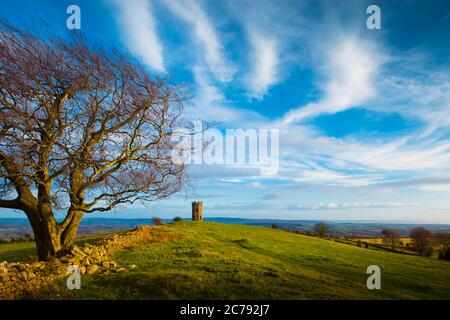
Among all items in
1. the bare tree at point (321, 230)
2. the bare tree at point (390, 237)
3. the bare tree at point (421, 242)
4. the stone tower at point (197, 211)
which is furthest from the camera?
the bare tree at point (321, 230)

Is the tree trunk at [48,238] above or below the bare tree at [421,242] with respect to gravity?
above

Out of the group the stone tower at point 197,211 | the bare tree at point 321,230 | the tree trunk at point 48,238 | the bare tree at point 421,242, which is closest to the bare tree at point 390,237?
the bare tree at point 421,242

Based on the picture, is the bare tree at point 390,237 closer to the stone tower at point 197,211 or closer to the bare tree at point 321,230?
the bare tree at point 321,230

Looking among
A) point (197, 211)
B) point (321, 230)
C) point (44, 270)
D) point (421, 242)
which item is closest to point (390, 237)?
point (421, 242)

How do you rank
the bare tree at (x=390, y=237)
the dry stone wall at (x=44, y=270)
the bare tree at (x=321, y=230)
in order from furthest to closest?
the bare tree at (x=321, y=230) → the bare tree at (x=390, y=237) → the dry stone wall at (x=44, y=270)

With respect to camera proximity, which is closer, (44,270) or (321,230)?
(44,270)

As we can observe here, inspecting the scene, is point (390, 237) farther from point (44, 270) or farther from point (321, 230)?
point (44, 270)

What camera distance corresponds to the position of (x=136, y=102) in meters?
14.1

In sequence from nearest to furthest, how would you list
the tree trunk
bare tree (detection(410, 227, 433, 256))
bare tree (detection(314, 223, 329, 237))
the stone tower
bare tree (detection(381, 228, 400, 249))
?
1. the tree trunk
2. the stone tower
3. bare tree (detection(410, 227, 433, 256))
4. bare tree (detection(381, 228, 400, 249))
5. bare tree (detection(314, 223, 329, 237))

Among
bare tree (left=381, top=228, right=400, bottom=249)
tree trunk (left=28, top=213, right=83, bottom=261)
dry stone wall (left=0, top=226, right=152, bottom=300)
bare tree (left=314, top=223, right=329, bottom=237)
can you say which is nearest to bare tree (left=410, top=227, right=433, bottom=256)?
bare tree (left=381, top=228, right=400, bottom=249)

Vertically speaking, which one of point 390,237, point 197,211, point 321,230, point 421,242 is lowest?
point 390,237

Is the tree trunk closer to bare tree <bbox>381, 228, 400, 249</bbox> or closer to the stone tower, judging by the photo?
the stone tower
